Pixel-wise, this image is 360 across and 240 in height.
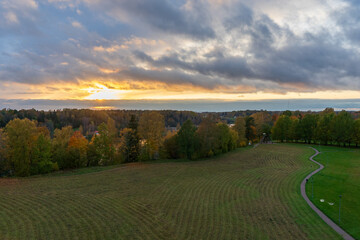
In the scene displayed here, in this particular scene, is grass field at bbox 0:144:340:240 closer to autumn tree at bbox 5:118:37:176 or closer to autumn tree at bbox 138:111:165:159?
autumn tree at bbox 5:118:37:176

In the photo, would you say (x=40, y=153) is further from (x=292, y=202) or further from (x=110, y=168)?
(x=292, y=202)

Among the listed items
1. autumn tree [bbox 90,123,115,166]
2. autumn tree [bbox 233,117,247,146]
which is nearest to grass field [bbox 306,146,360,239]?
autumn tree [bbox 233,117,247,146]

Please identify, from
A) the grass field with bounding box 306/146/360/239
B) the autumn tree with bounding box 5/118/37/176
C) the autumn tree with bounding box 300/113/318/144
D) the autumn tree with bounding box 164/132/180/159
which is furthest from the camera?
the autumn tree with bounding box 300/113/318/144

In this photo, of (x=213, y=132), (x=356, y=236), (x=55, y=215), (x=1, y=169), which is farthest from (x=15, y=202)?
(x=213, y=132)

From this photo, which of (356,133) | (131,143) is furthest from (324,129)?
(131,143)

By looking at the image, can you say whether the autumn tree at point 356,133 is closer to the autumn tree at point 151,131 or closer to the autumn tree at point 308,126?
the autumn tree at point 308,126

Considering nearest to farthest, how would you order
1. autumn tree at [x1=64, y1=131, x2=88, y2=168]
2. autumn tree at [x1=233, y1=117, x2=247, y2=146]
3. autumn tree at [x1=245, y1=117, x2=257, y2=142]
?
1. autumn tree at [x1=64, y1=131, x2=88, y2=168]
2. autumn tree at [x1=233, y1=117, x2=247, y2=146]
3. autumn tree at [x1=245, y1=117, x2=257, y2=142]

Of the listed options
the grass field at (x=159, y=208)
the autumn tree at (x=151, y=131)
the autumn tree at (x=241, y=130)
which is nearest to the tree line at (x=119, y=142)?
the autumn tree at (x=151, y=131)
